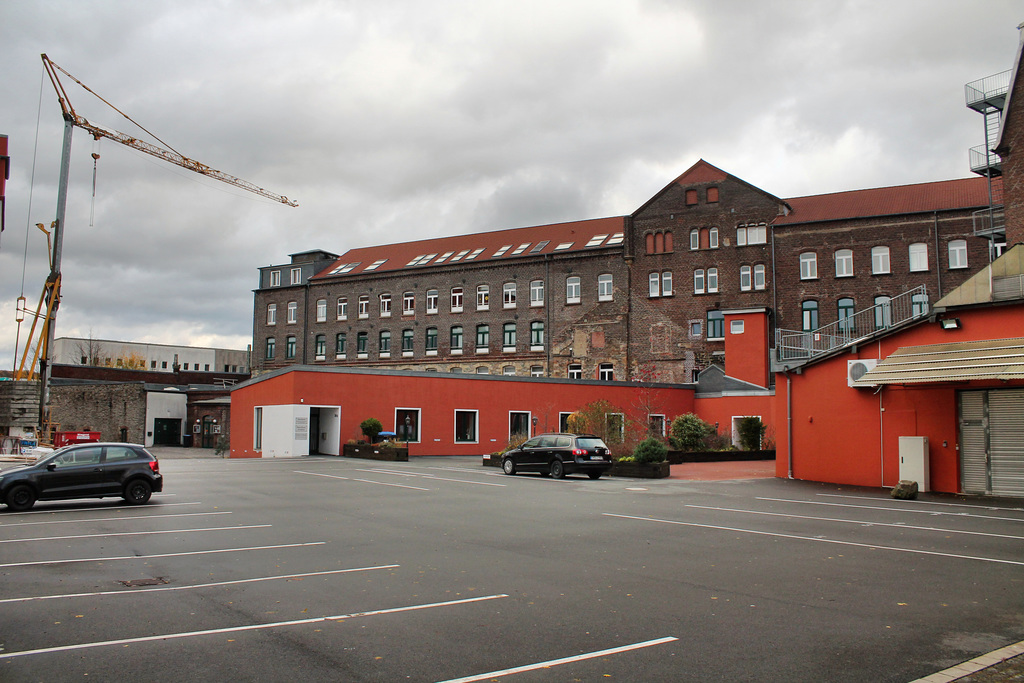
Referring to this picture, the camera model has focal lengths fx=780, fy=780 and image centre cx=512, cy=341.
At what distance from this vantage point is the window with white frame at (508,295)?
5728 centimetres

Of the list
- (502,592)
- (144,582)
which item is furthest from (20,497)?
(502,592)

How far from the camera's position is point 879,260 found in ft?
147

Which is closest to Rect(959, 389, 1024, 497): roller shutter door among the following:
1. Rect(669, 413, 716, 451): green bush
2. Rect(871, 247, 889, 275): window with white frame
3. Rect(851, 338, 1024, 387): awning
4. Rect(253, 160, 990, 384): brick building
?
Rect(851, 338, 1024, 387): awning

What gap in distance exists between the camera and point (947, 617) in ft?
24.4

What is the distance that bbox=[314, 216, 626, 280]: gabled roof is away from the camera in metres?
56.5

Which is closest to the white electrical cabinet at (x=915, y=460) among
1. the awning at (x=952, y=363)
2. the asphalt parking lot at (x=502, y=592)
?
the awning at (x=952, y=363)

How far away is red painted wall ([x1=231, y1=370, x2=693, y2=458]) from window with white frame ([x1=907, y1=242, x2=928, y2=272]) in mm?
14895

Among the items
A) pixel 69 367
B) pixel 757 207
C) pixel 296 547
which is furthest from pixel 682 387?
pixel 69 367

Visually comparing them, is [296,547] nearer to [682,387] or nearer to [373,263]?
[682,387]

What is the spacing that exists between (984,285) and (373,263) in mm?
52408

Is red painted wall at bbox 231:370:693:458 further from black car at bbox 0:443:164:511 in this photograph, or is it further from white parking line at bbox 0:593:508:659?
white parking line at bbox 0:593:508:659

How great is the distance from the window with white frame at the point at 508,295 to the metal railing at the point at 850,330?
95.9 ft

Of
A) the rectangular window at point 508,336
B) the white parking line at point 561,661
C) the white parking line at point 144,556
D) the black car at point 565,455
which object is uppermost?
the rectangular window at point 508,336

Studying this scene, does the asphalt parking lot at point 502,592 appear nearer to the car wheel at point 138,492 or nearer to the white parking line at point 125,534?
the white parking line at point 125,534
